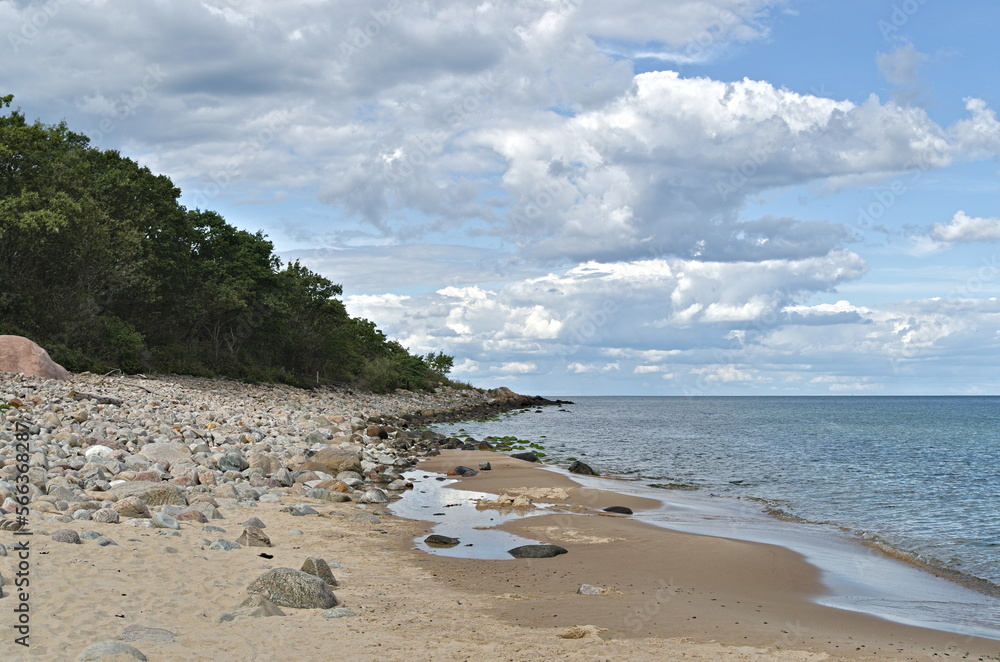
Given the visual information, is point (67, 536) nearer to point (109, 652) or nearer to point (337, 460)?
point (109, 652)

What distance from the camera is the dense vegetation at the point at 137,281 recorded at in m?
31.2

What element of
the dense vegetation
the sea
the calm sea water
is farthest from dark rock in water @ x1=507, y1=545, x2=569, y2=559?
the dense vegetation

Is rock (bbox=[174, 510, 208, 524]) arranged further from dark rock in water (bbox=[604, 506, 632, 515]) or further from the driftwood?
the driftwood

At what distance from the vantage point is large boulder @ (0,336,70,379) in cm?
2403

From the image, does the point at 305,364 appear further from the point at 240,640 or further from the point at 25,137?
the point at 240,640

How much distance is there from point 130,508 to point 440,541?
4.76 meters

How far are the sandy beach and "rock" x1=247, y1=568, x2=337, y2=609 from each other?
0.13 meters

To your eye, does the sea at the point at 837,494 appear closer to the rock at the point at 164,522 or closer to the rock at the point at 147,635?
the rock at the point at 147,635

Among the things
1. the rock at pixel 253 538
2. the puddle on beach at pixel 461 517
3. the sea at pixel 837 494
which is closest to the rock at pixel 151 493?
the rock at pixel 253 538

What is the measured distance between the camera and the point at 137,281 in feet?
118

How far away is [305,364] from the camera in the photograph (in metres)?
58.1

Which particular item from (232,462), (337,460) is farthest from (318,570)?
(337,460)

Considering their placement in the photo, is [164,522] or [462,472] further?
[462,472]

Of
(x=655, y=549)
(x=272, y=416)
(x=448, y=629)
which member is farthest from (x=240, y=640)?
(x=272, y=416)
